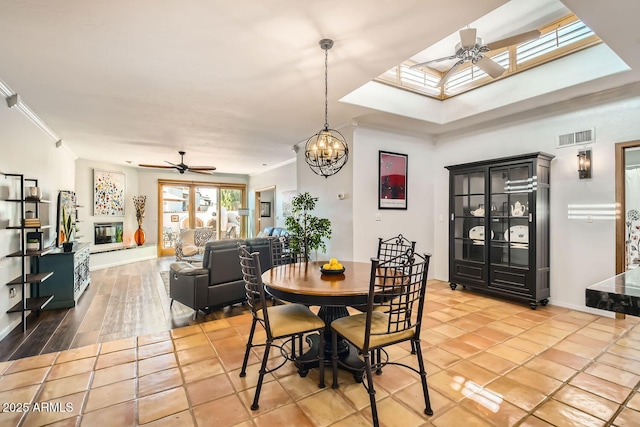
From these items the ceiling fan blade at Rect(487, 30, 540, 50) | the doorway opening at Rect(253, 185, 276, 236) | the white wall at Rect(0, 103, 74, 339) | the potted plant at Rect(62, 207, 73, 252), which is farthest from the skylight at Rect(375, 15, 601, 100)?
the potted plant at Rect(62, 207, 73, 252)

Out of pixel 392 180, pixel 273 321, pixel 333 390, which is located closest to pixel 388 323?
pixel 333 390

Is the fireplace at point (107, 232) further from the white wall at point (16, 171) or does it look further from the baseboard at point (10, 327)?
the baseboard at point (10, 327)

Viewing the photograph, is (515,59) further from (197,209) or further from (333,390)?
(197,209)

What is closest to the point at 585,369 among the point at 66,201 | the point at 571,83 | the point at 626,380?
the point at 626,380

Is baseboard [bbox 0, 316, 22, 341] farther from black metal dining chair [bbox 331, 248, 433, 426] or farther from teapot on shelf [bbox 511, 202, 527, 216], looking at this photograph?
teapot on shelf [bbox 511, 202, 527, 216]

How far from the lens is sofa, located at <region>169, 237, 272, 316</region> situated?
3617 mm

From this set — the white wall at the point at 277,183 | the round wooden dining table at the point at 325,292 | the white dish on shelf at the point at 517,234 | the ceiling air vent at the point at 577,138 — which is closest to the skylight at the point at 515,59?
the ceiling air vent at the point at 577,138

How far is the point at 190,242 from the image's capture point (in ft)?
25.1

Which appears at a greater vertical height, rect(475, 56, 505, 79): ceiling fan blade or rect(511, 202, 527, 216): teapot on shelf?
rect(475, 56, 505, 79): ceiling fan blade

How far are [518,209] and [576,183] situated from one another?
2.31 feet

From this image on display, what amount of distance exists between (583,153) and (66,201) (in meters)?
8.15

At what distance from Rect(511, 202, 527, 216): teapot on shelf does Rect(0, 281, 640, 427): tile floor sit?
1564mm

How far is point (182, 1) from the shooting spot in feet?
6.42

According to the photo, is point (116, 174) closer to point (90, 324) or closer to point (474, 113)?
point (90, 324)
